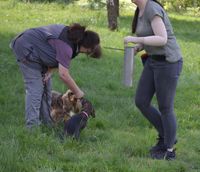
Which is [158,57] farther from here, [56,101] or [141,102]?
[56,101]

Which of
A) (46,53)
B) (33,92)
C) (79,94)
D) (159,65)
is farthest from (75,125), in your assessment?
(159,65)

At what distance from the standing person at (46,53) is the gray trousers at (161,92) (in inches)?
24.9

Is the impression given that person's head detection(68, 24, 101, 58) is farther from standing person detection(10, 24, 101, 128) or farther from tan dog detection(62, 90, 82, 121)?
tan dog detection(62, 90, 82, 121)

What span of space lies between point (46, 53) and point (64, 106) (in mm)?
1112

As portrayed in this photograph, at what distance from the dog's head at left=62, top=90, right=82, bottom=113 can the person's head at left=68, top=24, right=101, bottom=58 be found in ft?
2.94

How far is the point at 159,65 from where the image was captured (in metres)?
5.50

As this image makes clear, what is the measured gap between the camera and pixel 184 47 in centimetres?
1622

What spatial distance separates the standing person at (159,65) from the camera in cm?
533

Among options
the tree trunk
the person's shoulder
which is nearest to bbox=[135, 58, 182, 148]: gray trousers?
the person's shoulder

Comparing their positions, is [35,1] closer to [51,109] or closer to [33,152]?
[51,109]

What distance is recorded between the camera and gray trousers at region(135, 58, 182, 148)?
5496 millimetres

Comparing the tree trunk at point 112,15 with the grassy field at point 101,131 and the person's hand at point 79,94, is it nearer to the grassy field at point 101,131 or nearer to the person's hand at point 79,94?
the grassy field at point 101,131

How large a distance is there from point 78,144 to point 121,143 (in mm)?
639

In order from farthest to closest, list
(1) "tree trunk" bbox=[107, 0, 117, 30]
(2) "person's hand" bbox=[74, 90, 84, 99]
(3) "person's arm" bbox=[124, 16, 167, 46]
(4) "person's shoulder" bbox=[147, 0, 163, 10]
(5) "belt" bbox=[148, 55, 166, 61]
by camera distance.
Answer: (1) "tree trunk" bbox=[107, 0, 117, 30] < (2) "person's hand" bbox=[74, 90, 84, 99] < (5) "belt" bbox=[148, 55, 166, 61] < (4) "person's shoulder" bbox=[147, 0, 163, 10] < (3) "person's arm" bbox=[124, 16, 167, 46]
